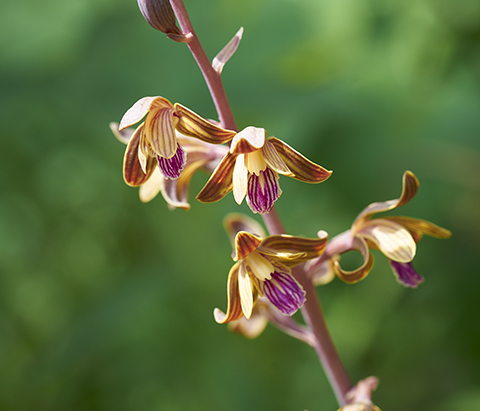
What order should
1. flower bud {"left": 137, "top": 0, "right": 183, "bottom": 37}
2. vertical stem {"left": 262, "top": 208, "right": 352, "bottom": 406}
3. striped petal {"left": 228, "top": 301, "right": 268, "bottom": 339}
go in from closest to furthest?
flower bud {"left": 137, "top": 0, "right": 183, "bottom": 37}, vertical stem {"left": 262, "top": 208, "right": 352, "bottom": 406}, striped petal {"left": 228, "top": 301, "right": 268, "bottom": 339}

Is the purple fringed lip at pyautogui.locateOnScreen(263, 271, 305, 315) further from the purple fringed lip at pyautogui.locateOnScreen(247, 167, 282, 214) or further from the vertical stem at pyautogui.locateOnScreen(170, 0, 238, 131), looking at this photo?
the vertical stem at pyautogui.locateOnScreen(170, 0, 238, 131)

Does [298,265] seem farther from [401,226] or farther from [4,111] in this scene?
[4,111]

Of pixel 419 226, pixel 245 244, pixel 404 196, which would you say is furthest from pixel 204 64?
pixel 419 226

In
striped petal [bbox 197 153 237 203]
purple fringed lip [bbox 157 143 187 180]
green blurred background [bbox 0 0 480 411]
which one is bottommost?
green blurred background [bbox 0 0 480 411]

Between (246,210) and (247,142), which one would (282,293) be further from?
(246,210)

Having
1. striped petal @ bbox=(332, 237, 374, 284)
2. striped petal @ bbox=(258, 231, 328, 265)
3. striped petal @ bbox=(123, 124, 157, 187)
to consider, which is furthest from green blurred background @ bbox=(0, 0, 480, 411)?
striped petal @ bbox=(123, 124, 157, 187)

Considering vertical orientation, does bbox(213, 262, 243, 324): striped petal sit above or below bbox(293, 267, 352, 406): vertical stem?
above

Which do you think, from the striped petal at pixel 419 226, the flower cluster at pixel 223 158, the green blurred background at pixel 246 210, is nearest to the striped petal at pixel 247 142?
the flower cluster at pixel 223 158

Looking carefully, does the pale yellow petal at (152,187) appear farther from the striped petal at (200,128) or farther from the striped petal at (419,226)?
the striped petal at (419,226)
